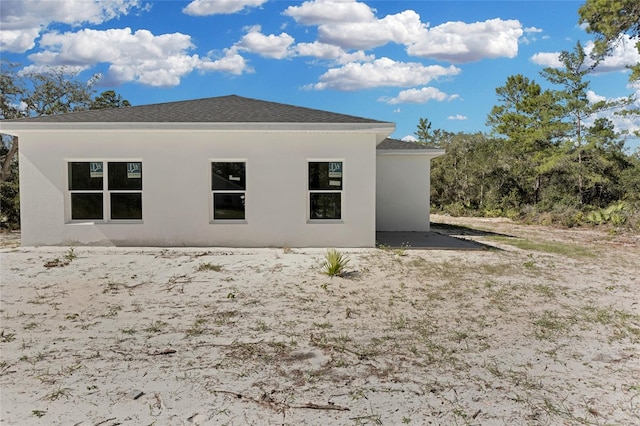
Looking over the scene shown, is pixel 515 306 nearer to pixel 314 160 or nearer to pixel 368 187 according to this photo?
pixel 368 187

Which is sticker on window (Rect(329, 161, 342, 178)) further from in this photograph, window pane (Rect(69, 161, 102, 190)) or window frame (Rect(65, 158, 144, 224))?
window pane (Rect(69, 161, 102, 190))

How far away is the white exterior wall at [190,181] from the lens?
10828 mm

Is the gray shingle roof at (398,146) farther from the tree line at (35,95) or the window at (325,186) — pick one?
the tree line at (35,95)

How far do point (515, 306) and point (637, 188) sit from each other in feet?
57.5

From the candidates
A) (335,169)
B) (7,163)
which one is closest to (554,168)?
(335,169)

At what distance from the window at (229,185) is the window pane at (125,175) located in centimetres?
189

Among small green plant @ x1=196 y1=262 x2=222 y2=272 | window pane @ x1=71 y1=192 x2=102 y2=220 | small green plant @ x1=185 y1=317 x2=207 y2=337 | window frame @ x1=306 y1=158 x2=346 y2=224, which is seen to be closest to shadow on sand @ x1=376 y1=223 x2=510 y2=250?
window frame @ x1=306 y1=158 x2=346 y2=224

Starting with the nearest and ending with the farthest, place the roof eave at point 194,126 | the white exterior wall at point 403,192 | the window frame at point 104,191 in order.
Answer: the roof eave at point 194,126 < the window frame at point 104,191 < the white exterior wall at point 403,192

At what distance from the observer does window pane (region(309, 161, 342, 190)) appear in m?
11.1

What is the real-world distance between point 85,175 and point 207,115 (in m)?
3.41

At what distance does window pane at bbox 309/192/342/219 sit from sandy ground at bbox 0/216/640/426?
2.15 meters

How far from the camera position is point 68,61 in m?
23.1

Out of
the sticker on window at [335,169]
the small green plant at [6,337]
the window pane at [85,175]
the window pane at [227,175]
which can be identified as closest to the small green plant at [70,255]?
the window pane at [85,175]

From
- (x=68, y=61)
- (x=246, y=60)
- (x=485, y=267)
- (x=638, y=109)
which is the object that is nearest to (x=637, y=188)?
(x=638, y=109)
